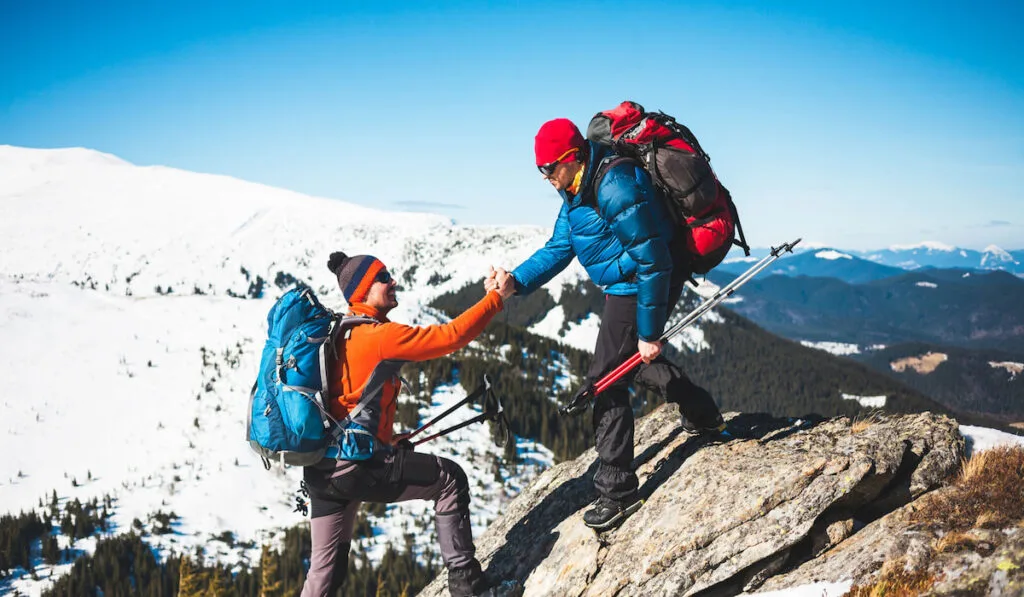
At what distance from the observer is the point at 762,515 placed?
640 cm

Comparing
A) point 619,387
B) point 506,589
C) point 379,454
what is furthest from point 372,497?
point 619,387

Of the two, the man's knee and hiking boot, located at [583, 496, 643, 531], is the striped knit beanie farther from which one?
hiking boot, located at [583, 496, 643, 531]

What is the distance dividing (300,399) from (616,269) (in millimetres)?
3729

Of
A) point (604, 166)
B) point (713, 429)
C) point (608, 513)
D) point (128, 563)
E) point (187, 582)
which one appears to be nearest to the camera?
point (604, 166)

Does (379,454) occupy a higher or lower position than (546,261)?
lower

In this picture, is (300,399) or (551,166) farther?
(551,166)

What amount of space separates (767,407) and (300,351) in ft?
685

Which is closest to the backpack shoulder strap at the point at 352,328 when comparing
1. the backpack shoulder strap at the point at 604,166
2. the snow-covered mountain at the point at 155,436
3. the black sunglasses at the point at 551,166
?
the black sunglasses at the point at 551,166

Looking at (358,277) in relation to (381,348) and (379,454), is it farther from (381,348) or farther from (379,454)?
(379,454)

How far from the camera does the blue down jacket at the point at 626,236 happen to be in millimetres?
5871

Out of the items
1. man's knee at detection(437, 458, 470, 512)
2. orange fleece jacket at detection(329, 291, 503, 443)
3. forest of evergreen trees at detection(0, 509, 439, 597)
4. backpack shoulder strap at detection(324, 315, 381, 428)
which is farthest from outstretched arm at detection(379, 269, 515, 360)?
forest of evergreen trees at detection(0, 509, 439, 597)

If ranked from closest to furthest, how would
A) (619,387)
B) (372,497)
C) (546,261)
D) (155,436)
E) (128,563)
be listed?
1. (372,497)
2. (619,387)
3. (546,261)
4. (128,563)
5. (155,436)

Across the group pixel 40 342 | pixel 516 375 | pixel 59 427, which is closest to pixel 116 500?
pixel 59 427

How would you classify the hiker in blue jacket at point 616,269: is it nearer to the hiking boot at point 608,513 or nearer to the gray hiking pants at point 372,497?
the hiking boot at point 608,513
